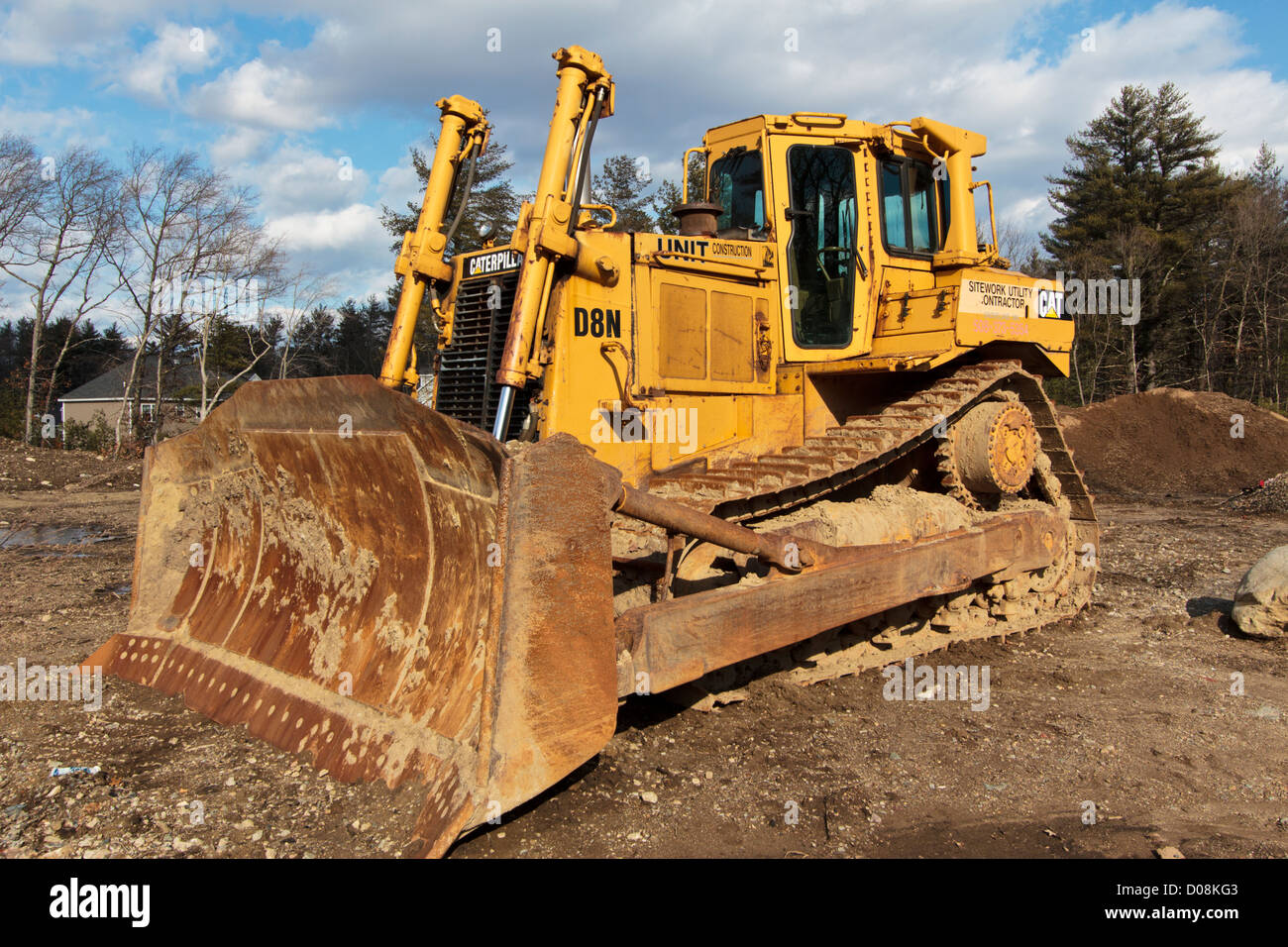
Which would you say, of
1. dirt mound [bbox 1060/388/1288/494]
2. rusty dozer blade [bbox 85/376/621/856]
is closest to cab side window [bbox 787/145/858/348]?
rusty dozer blade [bbox 85/376/621/856]

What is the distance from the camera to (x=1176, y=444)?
1841 cm

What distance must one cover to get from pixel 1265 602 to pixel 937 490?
7.61 ft

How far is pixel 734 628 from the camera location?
3.97m

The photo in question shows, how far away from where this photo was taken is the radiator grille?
5.44m

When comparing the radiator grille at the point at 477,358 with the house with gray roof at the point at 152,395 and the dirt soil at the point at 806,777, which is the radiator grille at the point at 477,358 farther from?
the house with gray roof at the point at 152,395

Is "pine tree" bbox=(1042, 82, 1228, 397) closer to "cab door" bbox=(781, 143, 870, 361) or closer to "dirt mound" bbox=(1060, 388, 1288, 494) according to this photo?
"dirt mound" bbox=(1060, 388, 1288, 494)

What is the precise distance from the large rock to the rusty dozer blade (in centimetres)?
528

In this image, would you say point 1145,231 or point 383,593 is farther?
point 1145,231

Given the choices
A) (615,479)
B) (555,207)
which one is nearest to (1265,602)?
(615,479)

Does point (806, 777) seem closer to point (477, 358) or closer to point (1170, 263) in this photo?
point (477, 358)

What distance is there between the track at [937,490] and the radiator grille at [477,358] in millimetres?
1089

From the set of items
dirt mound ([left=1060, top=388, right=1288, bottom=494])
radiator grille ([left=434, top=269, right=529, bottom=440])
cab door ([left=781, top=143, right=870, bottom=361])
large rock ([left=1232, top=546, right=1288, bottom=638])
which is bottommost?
large rock ([left=1232, top=546, right=1288, bottom=638])
